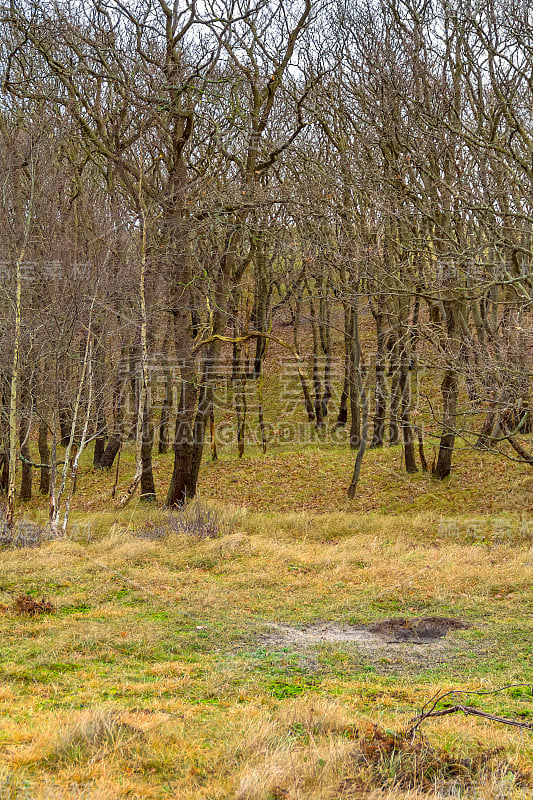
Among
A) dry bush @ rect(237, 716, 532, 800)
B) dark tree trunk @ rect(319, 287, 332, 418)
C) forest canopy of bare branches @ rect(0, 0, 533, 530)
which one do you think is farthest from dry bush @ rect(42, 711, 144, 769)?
dark tree trunk @ rect(319, 287, 332, 418)

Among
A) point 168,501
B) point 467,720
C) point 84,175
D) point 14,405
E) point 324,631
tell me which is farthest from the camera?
point 84,175

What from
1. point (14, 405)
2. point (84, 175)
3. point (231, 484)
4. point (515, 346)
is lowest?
point (231, 484)

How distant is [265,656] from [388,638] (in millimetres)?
1643

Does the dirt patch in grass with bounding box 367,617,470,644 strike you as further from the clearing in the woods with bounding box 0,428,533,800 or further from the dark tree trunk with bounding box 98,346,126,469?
the dark tree trunk with bounding box 98,346,126,469

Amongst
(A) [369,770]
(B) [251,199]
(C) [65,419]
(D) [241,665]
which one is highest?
(B) [251,199]

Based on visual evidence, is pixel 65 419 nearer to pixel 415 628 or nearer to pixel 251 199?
pixel 251 199

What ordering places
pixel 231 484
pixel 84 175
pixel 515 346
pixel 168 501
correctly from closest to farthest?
pixel 515 346, pixel 168 501, pixel 231 484, pixel 84 175

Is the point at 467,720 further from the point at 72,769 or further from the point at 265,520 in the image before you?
the point at 265,520

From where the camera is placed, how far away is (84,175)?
74.6 feet

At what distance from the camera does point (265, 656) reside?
6512 millimetres

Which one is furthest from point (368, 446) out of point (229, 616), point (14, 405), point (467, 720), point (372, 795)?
point (372, 795)

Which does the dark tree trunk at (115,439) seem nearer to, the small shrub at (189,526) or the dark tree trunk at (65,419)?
the dark tree trunk at (65,419)

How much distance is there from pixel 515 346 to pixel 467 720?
7.00 meters

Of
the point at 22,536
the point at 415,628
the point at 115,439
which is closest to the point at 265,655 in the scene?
the point at 415,628
